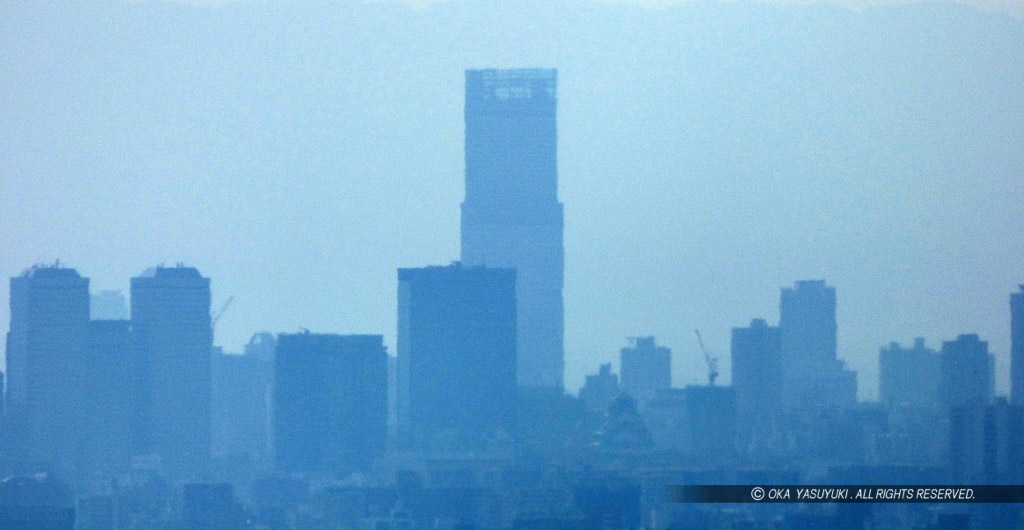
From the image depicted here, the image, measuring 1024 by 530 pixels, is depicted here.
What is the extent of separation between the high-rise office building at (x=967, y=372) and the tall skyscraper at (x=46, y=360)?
692 cm

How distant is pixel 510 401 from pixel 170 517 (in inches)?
143

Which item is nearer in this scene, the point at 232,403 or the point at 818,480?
the point at 818,480

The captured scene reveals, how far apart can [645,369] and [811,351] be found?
1348 millimetres

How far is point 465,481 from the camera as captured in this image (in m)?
11.6

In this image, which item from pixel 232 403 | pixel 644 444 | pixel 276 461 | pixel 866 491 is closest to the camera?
pixel 866 491

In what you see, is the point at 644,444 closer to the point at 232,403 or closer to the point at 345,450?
the point at 345,450

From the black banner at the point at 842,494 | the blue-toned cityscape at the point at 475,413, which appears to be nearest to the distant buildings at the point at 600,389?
the blue-toned cityscape at the point at 475,413

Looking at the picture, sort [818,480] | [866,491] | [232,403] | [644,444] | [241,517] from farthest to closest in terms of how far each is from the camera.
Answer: [232,403] → [644,444] → [241,517] → [818,480] → [866,491]

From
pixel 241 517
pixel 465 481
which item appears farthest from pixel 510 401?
pixel 241 517

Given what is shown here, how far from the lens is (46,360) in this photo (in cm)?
1410

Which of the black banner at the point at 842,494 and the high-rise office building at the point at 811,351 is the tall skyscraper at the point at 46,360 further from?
the black banner at the point at 842,494

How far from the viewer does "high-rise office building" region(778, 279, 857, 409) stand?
41.2 ft

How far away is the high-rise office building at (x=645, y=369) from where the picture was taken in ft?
42.7

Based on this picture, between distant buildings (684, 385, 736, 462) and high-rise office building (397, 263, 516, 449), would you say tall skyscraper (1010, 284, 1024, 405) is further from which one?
high-rise office building (397, 263, 516, 449)
